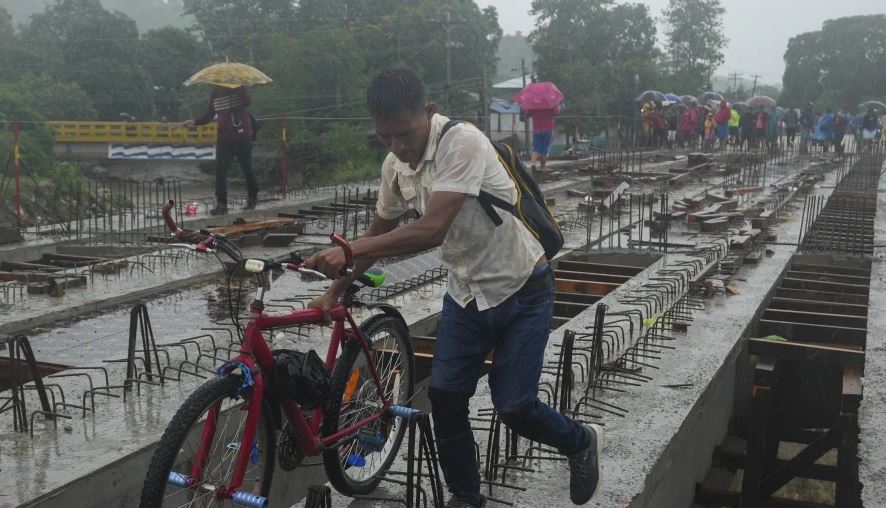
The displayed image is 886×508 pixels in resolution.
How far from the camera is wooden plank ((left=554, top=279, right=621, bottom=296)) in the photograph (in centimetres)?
970

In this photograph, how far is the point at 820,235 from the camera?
1336cm

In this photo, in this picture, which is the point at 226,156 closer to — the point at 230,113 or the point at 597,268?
the point at 230,113

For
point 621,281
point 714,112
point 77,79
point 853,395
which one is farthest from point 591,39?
point 853,395

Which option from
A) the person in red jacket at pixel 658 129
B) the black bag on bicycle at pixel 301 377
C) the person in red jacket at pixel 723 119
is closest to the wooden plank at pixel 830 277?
the black bag on bicycle at pixel 301 377

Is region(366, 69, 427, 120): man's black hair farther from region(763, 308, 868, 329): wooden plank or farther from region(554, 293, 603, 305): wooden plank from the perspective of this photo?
region(763, 308, 868, 329): wooden plank

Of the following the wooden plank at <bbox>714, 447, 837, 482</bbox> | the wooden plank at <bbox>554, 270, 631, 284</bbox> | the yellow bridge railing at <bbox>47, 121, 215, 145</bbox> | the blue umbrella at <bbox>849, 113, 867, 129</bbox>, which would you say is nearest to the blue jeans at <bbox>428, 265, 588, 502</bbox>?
the wooden plank at <bbox>714, 447, 837, 482</bbox>

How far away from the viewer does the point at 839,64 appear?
251 ft

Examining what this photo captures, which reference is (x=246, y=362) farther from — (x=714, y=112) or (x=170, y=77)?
(x=170, y=77)

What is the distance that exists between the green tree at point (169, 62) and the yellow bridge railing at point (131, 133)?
4.97 metres

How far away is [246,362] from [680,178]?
1986cm

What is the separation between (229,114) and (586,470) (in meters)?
9.94

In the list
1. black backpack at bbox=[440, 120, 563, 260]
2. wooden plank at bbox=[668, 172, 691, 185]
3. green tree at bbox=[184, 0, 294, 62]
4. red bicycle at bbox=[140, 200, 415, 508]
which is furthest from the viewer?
green tree at bbox=[184, 0, 294, 62]

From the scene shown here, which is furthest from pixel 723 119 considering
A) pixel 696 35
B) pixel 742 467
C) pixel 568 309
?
pixel 696 35

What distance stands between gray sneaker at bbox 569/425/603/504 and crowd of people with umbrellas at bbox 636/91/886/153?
30.3 meters
